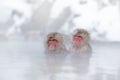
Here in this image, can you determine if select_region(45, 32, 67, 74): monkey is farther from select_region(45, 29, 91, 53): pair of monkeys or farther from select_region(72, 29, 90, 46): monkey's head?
select_region(72, 29, 90, 46): monkey's head

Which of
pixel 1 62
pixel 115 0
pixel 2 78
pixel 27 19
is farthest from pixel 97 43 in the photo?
pixel 2 78

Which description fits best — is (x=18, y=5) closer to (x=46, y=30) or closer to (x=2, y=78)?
(x=46, y=30)

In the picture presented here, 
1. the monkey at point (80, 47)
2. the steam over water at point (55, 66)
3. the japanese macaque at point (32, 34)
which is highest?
the japanese macaque at point (32, 34)

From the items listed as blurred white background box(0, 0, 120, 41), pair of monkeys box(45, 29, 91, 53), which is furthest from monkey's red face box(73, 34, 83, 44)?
blurred white background box(0, 0, 120, 41)

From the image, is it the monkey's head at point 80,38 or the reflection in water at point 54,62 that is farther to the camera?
the monkey's head at point 80,38

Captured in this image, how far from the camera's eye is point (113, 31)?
6562mm

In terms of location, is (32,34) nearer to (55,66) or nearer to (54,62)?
(54,62)

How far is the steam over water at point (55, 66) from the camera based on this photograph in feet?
10.4

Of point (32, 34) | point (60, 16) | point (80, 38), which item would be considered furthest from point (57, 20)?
point (80, 38)

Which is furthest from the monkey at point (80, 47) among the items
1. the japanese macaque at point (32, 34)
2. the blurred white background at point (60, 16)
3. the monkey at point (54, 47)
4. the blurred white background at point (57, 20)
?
the japanese macaque at point (32, 34)

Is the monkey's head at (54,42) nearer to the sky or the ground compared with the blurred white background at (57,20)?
nearer to the ground

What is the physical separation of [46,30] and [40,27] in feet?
0.38

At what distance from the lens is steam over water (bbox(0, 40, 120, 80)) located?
3.17m

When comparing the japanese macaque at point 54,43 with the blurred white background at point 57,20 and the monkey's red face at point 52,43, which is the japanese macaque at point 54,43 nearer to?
the monkey's red face at point 52,43
